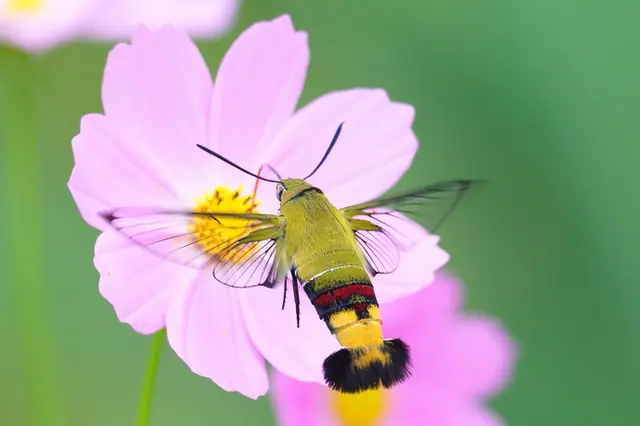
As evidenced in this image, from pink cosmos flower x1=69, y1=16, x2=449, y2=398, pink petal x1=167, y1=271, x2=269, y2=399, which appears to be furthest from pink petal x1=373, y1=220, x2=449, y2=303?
pink petal x1=167, y1=271, x2=269, y2=399

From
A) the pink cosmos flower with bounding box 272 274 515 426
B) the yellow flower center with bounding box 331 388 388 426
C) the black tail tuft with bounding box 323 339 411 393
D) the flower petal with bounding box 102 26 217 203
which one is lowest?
the yellow flower center with bounding box 331 388 388 426

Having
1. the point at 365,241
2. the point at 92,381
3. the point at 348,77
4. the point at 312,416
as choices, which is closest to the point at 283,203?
the point at 365,241

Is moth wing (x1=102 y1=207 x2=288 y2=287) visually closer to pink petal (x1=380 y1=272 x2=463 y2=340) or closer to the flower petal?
the flower petal

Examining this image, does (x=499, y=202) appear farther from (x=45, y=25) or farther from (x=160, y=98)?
(x=160, y=98)

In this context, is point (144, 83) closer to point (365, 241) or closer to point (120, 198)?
point (120, 198)

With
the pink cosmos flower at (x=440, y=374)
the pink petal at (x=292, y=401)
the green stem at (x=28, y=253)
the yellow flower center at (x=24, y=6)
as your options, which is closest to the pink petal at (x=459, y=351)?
the pink cosmos flower at (x=440, y=374)
